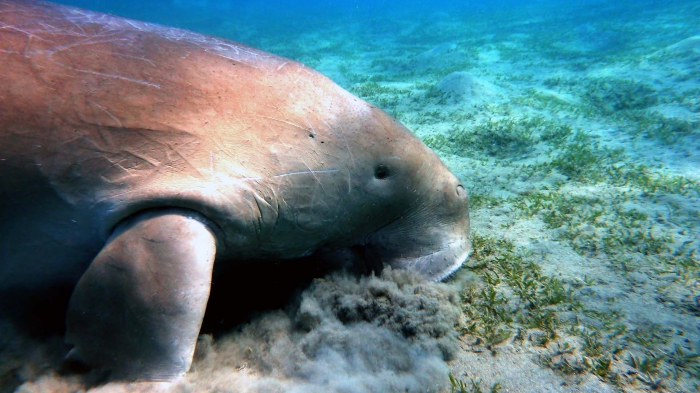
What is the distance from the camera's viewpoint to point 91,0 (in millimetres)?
70375

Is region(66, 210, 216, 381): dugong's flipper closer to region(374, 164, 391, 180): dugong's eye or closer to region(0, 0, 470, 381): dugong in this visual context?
region(0, 0, 470, 381): dugong

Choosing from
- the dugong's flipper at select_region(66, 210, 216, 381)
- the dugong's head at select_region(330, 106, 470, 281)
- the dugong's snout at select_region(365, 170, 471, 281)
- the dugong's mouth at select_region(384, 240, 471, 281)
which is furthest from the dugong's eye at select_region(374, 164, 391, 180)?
the dugong's flipper at select_region(66, 210, 216, 381)

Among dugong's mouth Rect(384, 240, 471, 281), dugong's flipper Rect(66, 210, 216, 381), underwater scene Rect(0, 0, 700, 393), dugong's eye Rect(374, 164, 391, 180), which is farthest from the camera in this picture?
dugong's mouth Rect(384, 240, 471, 281)

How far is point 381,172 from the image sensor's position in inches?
105

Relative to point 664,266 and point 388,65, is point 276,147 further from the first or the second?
point 388,65

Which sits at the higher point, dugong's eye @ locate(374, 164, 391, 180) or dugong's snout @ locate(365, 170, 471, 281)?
dugong's eye @ locate(374, 164, 391, 180)

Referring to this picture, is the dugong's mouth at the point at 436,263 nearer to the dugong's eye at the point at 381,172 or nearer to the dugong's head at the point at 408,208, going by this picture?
the dugong's head at the point at 408,208

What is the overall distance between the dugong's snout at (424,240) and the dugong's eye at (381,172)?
394 mm

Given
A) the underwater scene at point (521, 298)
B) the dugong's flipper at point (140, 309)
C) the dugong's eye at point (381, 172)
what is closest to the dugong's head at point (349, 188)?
the dugong's eye at point (381, 172)

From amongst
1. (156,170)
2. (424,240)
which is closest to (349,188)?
(424,240)

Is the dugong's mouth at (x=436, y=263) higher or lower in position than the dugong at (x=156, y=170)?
lower

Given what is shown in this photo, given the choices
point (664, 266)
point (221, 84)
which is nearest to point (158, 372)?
point (221, 84)

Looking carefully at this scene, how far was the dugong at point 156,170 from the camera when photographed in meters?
1.72

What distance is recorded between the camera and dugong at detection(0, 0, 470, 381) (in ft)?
5.63
